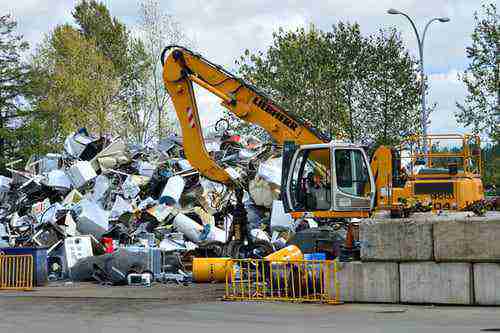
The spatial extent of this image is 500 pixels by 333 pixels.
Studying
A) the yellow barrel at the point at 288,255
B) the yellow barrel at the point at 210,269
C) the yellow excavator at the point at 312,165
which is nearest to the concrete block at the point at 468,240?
the yellow excavator at the point at 312,165

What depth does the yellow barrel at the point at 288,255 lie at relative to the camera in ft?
54.9

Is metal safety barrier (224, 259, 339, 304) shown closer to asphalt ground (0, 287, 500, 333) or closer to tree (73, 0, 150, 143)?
asphalt ground (0, 287, 500, 333)

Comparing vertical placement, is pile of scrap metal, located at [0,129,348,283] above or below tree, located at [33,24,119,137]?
below

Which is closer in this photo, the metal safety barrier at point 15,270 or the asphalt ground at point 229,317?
the asphalt ground at point 229,317

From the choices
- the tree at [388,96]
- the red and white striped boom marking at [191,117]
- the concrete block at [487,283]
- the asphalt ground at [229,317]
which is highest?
the tree at [388,96]

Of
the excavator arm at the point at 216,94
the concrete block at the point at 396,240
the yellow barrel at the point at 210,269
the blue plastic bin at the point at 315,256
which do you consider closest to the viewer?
the concrete block at the point at 396,240

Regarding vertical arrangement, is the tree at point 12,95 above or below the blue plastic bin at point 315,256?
above

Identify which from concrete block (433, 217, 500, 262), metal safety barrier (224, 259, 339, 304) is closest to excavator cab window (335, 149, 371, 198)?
metal safety barrier (224, 259, 339, 304)

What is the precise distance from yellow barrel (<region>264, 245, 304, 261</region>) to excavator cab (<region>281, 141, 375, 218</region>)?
170cm

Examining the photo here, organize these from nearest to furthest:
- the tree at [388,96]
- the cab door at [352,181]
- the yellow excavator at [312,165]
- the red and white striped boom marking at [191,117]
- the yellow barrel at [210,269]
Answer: the yellow excavator at [312,165], the cab door at [352,181], the yellow barrel at [210,269], the red and white striped boom marking at [191,117], the tree at [388,96]

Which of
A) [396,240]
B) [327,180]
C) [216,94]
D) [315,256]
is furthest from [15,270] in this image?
[396,240]

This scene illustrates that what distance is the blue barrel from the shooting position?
2115 centimetres

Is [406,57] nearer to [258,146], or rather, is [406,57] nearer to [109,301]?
[258,146]

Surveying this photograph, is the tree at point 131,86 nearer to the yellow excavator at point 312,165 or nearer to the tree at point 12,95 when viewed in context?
the tree at point 12,95
